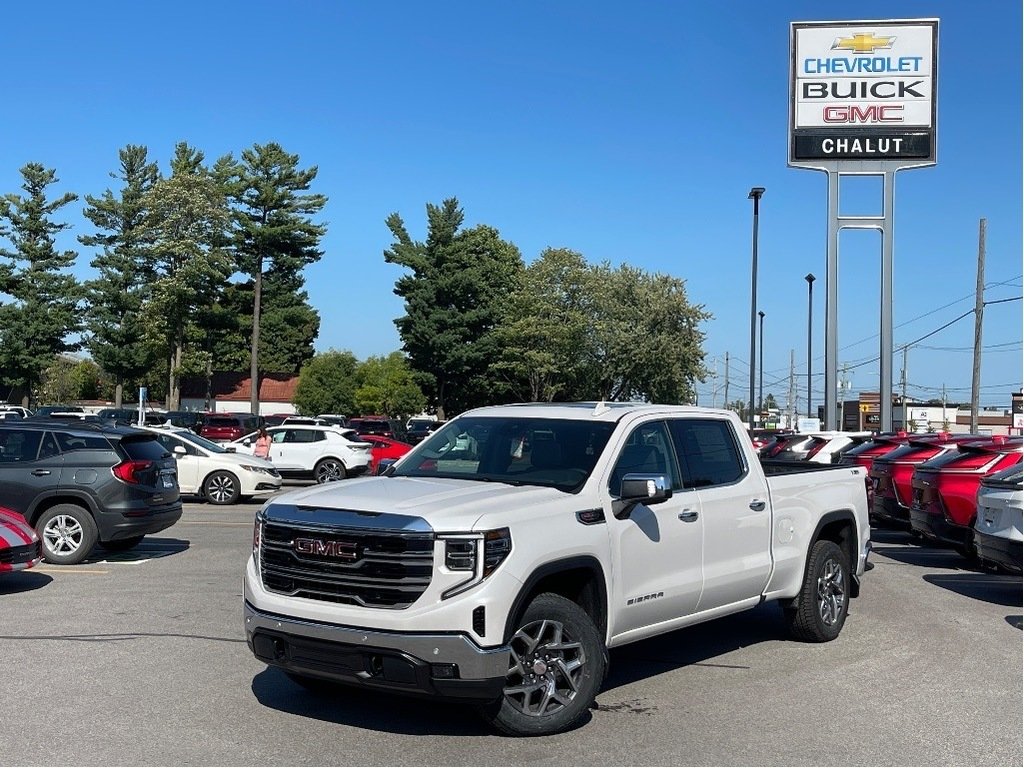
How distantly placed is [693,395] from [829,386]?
3105cm

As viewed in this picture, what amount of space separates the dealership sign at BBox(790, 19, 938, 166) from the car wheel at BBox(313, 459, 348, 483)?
1586cm

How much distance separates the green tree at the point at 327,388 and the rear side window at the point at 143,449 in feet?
195

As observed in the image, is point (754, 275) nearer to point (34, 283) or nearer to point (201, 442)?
point (201, 442)

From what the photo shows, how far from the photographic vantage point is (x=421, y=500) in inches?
249

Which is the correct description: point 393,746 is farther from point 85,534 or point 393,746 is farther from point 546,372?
point 546,372

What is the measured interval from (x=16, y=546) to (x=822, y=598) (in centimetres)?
749

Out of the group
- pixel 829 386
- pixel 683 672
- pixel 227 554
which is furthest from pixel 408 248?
pixel 683 672

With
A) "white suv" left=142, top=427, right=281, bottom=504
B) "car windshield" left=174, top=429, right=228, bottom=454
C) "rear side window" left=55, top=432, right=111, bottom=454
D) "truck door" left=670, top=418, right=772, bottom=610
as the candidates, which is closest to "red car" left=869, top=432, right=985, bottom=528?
"truck door" left=670, top=418, right=772, bottom=610

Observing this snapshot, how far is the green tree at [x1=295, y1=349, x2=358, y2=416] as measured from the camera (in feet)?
242

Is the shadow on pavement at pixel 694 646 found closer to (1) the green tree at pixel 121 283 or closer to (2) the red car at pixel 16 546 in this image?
(2) the red car at pixel 16 546

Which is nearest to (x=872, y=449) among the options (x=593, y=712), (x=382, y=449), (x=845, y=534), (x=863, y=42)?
(x=845, y=534)

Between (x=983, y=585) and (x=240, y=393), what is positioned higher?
(x=240, y=393)

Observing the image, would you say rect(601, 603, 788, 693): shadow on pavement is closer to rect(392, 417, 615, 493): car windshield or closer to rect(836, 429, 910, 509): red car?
rect(392, 417, 615, 493): car windshield

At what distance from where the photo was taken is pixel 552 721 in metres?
6.26
